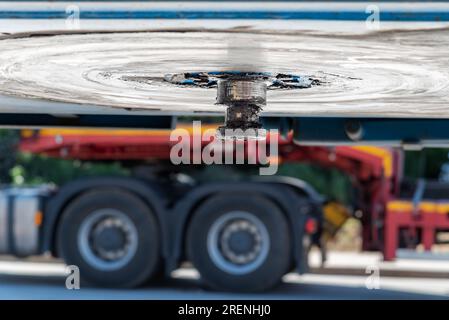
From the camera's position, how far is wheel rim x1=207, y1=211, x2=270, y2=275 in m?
7.73

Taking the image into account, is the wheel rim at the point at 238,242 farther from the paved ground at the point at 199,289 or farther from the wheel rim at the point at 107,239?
the wheel rim at the point at 107,239

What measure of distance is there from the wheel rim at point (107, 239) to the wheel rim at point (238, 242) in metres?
0.71

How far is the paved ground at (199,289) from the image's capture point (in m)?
7.62

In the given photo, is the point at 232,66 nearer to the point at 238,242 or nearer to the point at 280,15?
the point at 280,15

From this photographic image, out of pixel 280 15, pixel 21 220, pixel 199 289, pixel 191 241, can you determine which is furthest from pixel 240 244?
pixel 280 15

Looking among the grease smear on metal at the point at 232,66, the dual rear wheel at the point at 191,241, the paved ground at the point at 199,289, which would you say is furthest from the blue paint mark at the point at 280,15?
the dual rear wheel at the point at 191,241

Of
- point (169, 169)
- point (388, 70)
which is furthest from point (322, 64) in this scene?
point (169, 169)

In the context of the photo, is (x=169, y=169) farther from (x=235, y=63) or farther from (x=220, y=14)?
(x=220, y=14)

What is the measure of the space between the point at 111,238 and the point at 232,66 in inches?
198

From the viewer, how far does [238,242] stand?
25.5ft

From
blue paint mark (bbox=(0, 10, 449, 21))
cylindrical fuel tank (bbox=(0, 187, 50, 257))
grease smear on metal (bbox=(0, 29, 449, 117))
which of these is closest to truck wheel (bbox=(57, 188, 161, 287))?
cylindrical fuel tank (bbox=(0, 187, 50, 257))

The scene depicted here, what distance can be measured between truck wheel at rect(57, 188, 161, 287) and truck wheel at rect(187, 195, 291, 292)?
0.40 m
